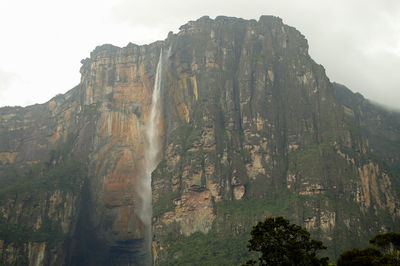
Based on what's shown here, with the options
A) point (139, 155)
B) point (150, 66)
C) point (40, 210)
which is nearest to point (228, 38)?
point (150, 66)

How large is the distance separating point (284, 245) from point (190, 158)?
66.2 meters

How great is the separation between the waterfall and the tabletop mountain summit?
267 mm

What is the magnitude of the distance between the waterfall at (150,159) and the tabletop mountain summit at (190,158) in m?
0.27

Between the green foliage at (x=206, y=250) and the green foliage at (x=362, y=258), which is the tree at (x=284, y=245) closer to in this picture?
the green foliage at (x=362, y=258)

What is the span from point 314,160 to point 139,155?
43.7m

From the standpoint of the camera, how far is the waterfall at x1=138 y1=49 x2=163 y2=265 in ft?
378

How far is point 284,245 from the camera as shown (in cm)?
4419

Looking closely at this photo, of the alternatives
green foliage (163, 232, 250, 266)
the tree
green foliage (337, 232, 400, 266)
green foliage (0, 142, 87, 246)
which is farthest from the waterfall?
green foliage (337, 232, 400, 266)

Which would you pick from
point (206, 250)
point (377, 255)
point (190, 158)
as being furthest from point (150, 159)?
point (377, 255)

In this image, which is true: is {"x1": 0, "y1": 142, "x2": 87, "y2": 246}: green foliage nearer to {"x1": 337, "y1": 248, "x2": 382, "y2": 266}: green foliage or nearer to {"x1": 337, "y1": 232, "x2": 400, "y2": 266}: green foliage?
{"x1": 337, "y1": 248, "x2": 382, "y2": 266}: green foliage

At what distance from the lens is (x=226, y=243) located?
318 ft

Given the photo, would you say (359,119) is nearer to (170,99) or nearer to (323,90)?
(323,90)

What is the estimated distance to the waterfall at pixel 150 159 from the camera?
378 ft

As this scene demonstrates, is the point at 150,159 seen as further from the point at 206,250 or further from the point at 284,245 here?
the point at 284,245
